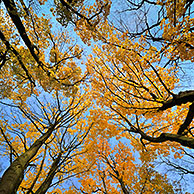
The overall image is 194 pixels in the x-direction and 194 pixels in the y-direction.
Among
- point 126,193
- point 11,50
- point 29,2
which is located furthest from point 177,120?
point 11,50

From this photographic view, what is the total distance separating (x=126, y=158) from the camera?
873 cm

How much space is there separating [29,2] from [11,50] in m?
2.03

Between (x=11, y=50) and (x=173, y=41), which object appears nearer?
(x=173, y=41)

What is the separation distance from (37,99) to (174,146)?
8.05 metres

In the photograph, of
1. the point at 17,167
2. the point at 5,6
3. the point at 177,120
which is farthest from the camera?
the point at 177,120

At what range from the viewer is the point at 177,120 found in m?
5.62

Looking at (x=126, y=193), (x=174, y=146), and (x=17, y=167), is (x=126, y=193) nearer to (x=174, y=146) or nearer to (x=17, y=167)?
(x=174, y=146)

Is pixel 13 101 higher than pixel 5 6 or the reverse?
the reverse

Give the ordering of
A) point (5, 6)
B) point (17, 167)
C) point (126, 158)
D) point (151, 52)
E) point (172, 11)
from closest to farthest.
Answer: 1. point (17, 167)
2. point (172, 11)
3. point (5, 6)
4. point (151, 52)
5. point (126, 158)

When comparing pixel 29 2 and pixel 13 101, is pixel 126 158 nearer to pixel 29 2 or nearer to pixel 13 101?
pixel 13 101

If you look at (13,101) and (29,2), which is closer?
(29,2)

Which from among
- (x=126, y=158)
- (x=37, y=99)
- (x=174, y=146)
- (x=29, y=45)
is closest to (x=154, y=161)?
(x=174, y=146)

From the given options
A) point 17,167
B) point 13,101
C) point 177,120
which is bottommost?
point 17,167

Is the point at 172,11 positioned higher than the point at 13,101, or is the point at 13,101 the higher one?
the point at 172,11
